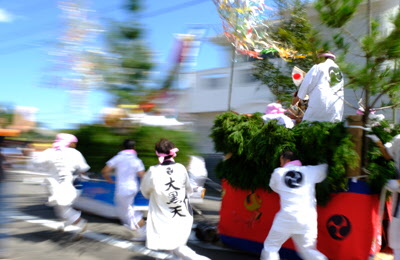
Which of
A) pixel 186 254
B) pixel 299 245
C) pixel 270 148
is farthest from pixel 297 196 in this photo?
pixel 186 254

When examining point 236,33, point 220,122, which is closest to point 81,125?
point 220,122

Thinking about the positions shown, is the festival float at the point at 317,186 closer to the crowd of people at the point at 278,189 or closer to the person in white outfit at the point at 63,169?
the crowd of people at the point at 278,189

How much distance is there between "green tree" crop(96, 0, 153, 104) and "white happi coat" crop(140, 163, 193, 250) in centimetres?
172

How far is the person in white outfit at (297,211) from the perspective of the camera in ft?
13.0

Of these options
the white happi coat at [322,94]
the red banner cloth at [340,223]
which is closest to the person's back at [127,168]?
the red banner cloth at [340,223]

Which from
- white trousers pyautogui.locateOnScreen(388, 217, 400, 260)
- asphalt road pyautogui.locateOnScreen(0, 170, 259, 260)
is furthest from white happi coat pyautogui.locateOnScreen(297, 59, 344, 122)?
asphalt road pyautogui.locateOnScreen(0, 170, 259, 260)

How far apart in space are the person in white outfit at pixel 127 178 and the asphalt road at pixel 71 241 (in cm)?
31

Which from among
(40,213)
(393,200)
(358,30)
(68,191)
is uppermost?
(358,30)

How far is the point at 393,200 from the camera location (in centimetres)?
405

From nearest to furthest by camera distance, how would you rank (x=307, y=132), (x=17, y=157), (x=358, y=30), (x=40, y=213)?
(x=358, y=30) < (x=307, y=132) < (x=17, y=157) < (x=40, y=213)

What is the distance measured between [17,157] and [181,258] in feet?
8.37

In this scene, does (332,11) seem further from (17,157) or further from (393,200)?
(17,157)

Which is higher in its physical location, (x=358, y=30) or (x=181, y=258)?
(x=358, y=30)

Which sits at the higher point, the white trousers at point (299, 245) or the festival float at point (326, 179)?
the festival float at point (326, 179)
